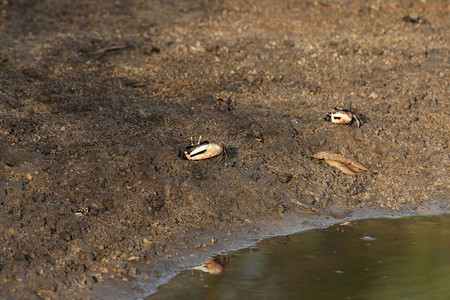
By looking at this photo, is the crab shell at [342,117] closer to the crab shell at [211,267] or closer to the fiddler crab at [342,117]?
the fiddler crab at [342,117]

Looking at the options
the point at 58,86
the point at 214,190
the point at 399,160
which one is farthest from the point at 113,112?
the point at 399,160

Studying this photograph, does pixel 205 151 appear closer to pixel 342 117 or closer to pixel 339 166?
pixel 339 166

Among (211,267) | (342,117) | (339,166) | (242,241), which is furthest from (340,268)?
(342,117)

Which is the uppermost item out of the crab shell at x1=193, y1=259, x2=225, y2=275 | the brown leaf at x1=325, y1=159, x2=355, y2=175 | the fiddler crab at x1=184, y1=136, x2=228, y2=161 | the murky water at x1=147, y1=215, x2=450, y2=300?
the fiddler crab at x1=184, y1=136, x2=228, y2=161

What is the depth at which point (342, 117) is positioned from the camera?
7531mm

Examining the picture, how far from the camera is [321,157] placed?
23.5 ft

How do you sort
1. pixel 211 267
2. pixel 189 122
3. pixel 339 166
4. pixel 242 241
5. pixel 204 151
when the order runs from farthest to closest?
pixel 189 122 → pixel 339 166 → pixel 204 151 → pixel 242 241 → pixel 211 267

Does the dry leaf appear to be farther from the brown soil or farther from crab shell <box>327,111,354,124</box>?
crab shell <box>327,111,354,124</box>

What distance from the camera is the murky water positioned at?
214 inches

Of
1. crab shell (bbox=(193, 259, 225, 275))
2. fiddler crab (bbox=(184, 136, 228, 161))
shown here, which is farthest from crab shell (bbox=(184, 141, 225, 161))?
crab shell (bbox=(193, 259, 225, 275))

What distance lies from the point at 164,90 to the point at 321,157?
1684 millimetres

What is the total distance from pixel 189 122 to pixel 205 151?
2.00 ft

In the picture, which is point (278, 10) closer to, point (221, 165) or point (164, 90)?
point (164, 90)

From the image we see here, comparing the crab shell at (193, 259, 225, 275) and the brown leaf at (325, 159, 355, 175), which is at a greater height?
the brown leaf at (325, 159, 355, 175)
